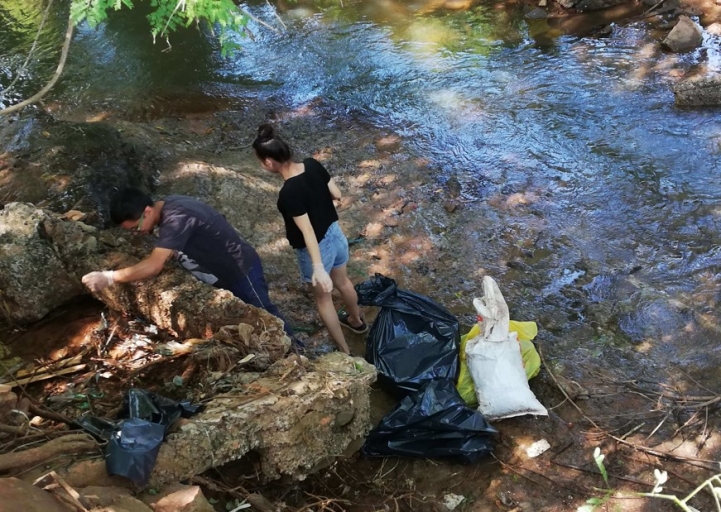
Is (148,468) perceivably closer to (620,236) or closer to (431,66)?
(620,236)

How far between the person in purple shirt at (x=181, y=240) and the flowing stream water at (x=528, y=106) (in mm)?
1866

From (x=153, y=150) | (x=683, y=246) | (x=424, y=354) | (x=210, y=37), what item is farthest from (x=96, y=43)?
(x=683, y=246)

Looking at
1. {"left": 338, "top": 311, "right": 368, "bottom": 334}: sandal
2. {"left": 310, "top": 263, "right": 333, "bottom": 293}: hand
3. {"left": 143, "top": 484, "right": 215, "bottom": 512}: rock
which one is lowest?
{"left": 338, "top": 311, "right": 368, "bottom": 334}: sandal

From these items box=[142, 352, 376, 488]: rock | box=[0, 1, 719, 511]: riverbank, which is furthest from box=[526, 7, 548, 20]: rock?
box=[142, 352, 376, 488]: rock

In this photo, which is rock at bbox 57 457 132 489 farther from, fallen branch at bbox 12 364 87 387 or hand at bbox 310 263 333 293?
hand at bbox 310 263 333 293

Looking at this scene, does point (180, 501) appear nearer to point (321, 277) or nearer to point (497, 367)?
point (321, 277)

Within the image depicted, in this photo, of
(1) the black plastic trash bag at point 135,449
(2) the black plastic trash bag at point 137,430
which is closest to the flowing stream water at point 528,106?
(2) the black plastic trash bag at point 137,430

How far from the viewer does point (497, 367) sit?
315 cm

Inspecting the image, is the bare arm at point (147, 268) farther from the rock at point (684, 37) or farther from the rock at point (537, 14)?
the rock at point (537, 14)

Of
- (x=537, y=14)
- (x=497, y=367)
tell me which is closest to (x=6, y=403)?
(x=497, y=367)

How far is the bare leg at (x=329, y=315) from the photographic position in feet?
11.2

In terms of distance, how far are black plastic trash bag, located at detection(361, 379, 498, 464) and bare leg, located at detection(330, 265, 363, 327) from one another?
92cm

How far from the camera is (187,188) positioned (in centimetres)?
470

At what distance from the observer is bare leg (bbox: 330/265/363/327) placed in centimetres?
356
